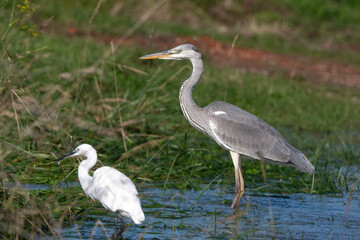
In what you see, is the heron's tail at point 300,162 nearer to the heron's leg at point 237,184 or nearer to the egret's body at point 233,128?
→ the egret's body at point 233,128

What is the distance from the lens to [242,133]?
7082 mm

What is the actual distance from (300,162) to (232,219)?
1128 mm

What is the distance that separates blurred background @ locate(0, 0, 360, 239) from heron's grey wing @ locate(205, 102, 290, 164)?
41 cm

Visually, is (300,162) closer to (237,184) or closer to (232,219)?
(237,184)

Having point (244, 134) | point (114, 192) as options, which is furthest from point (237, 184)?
point (114, 192)

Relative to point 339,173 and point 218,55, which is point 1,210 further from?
point 218,55

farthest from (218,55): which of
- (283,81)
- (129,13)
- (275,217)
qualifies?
(275,217)

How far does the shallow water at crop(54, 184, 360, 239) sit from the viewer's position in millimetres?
5418

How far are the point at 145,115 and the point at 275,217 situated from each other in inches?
106

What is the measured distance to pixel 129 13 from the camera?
19469 mm

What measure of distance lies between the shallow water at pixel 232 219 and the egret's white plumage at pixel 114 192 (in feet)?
0.56

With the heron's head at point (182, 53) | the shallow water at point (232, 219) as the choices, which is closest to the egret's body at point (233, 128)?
the heron's head at point (182, 53)

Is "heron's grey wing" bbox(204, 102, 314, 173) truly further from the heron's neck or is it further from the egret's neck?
the egret's neck

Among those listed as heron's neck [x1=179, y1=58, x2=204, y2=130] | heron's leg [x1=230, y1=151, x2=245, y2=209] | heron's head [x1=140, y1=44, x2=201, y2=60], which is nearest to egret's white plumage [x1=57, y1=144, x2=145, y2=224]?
heron's leg [x1=230, y1=151, x2=245, y2=209]
